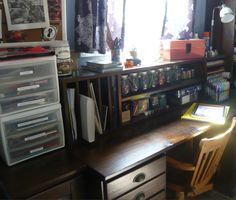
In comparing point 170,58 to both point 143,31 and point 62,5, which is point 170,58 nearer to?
point 143,31

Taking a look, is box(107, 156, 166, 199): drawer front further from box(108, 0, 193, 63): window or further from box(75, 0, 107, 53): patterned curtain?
box(108, 0, 193, 63): window

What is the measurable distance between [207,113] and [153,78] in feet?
1.63

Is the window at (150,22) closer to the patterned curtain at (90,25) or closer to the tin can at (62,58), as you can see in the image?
the patterned curtain at (90,25)

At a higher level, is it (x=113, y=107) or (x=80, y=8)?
(x=80, y=8)

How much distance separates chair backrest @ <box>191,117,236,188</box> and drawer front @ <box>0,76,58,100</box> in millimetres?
908

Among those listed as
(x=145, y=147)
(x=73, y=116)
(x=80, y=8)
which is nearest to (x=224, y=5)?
(x=80, y=8)

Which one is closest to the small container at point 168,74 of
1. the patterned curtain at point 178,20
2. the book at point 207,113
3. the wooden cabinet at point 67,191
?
the book at point 207,113

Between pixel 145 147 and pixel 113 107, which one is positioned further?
pixel 113 107

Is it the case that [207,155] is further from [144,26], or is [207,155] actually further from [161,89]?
[144,26]

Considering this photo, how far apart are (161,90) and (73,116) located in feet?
2.57

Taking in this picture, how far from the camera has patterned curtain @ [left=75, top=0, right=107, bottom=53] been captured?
152 centimetres

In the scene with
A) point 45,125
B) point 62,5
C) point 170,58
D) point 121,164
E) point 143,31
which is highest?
point 62,5

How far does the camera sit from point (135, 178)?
4.19 feet

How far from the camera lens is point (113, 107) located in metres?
1.60
